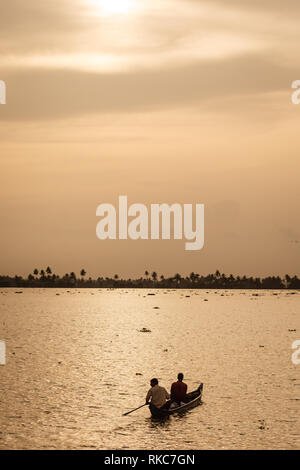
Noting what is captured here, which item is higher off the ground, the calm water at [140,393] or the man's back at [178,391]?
the man's back at [178,391]

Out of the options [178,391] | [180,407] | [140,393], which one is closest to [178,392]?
[178,391]

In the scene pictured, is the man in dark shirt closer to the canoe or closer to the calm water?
the canoe

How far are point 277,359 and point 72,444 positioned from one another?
50.4 meters

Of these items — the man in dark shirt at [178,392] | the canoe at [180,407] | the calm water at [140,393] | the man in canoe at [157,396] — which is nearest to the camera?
the calm water at [140,393]

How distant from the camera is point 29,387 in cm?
5878

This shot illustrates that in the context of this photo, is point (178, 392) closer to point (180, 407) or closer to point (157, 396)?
point (180, 407)

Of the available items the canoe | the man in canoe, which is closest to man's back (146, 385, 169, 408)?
the man in canoe

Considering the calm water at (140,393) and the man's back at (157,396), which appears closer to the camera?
the calm water at (140,393)

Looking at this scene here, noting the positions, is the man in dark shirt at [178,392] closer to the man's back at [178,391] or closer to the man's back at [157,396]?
the man's back at [178,391]

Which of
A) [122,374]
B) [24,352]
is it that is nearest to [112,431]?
[122,374]

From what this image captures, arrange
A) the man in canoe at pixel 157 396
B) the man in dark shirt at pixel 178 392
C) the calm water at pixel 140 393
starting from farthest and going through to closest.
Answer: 1. the man in dark shirt at pixel 178 392
2. the man in canoe at pixel 157 396
3. the calm water at pixel 140 393

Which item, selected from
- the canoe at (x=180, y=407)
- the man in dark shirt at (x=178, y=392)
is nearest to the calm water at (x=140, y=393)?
the canoe at (x=180, y=407)
